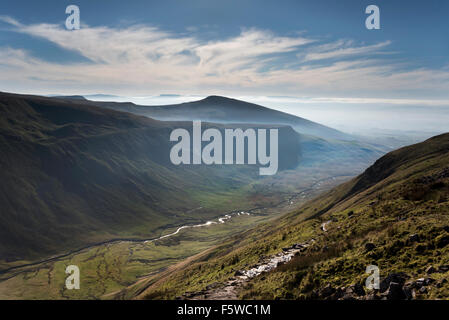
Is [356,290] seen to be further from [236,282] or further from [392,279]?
[236,282]

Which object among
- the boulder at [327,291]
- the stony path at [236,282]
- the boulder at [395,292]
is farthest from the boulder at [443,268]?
the stony path at [236,282]

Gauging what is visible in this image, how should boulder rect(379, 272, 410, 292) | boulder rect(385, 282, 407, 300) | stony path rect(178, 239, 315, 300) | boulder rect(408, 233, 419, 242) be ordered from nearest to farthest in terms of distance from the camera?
1. boulder rect(385, 282, 407, 300)
2. boulder rect(379, 272, 410, 292)
3. boulder rect(408, 233, 419, 242)
4. stony path rect(178, 239, 315, 300)

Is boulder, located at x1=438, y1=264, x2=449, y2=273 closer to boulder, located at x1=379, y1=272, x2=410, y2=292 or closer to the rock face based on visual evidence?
boulder, located at x1=379, y1=272, x2=410, y2=292

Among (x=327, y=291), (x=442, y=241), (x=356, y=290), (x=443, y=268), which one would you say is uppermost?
(x=442, y=241)

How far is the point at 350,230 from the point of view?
1460 inches

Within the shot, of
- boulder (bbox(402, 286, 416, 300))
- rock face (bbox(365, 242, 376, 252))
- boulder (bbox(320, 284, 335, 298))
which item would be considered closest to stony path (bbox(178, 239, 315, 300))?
boulder (bbox(320, 284, 335, 298))

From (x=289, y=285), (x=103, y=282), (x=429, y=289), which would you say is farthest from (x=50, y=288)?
(x=429, y=289)

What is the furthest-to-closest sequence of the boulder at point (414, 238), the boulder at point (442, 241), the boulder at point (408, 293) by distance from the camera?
the boulder at point (414, 238), the boulder at point (442, 241), the boulder at point (408, 293)

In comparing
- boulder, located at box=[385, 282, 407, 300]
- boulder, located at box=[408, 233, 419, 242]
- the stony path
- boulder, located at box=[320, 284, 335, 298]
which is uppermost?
boulder, located at box=[408, 233, 419, 242]

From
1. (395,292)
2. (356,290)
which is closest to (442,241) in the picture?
(395,292)

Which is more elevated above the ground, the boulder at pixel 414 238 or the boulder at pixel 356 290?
the boulder at pixel 414 238

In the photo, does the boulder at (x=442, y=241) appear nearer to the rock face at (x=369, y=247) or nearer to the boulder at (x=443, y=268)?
the boulder at (x=443, y=268)

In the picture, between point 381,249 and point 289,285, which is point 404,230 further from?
point 289,285

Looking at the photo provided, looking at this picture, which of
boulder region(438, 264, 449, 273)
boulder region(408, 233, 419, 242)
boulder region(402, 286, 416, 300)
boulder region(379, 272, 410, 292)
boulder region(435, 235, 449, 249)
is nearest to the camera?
boulder region(402, 286, 416, 300)
